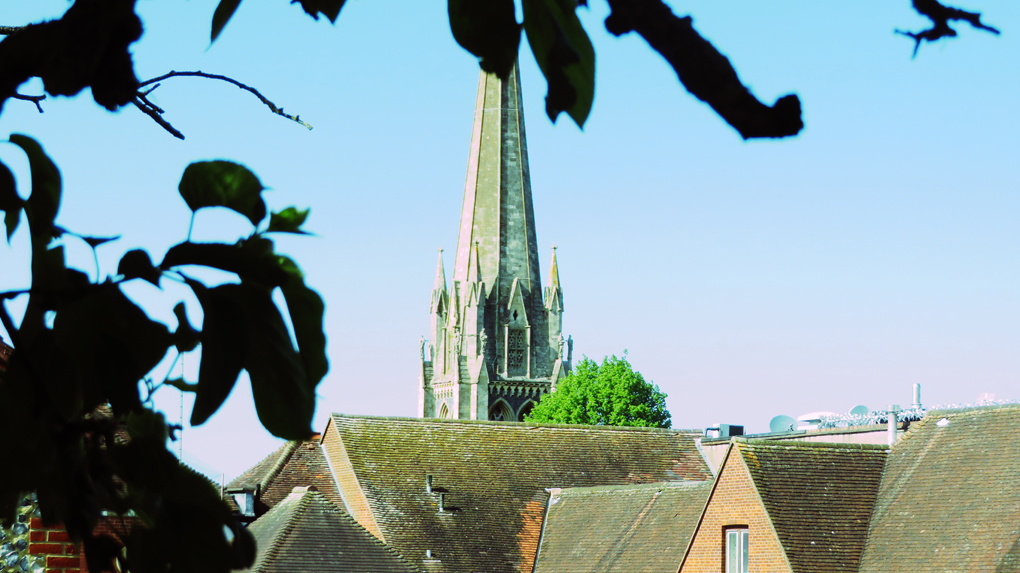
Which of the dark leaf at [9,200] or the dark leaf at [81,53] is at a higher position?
the dark leaf at [81,53]

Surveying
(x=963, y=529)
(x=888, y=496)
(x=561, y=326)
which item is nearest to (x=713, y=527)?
(x=888, y=496)

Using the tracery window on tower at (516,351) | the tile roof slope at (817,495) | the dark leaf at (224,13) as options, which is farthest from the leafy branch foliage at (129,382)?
the tracery window on tower at (516,351)

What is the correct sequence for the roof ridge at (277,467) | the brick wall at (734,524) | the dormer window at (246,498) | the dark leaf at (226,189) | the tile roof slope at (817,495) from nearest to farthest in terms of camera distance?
the dark leaf at (226,189) < the tile roof slope at (817,495) < the brick wall at (734,524) < the dormer window at (246,498) < the roof ridge at (277,467)

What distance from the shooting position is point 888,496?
28688 millimetres

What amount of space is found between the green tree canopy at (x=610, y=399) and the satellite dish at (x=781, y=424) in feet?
75.0

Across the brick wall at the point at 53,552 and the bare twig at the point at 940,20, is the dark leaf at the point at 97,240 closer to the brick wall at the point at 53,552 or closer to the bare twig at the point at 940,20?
the bare twig at the point at 940,20

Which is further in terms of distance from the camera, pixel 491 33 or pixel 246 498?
pixel 246 498

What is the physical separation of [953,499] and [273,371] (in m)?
27.2

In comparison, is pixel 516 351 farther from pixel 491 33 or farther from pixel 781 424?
pixel 491 33

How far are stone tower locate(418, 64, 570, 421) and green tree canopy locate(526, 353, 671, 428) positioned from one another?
85.1 feet

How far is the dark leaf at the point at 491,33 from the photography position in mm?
1334

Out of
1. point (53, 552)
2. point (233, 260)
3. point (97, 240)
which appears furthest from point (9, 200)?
point (53, 552)

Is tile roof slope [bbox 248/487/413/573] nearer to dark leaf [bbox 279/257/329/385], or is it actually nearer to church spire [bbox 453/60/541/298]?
dark leaf [bbox 279/257/329/385]

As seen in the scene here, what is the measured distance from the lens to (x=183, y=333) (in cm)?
145
